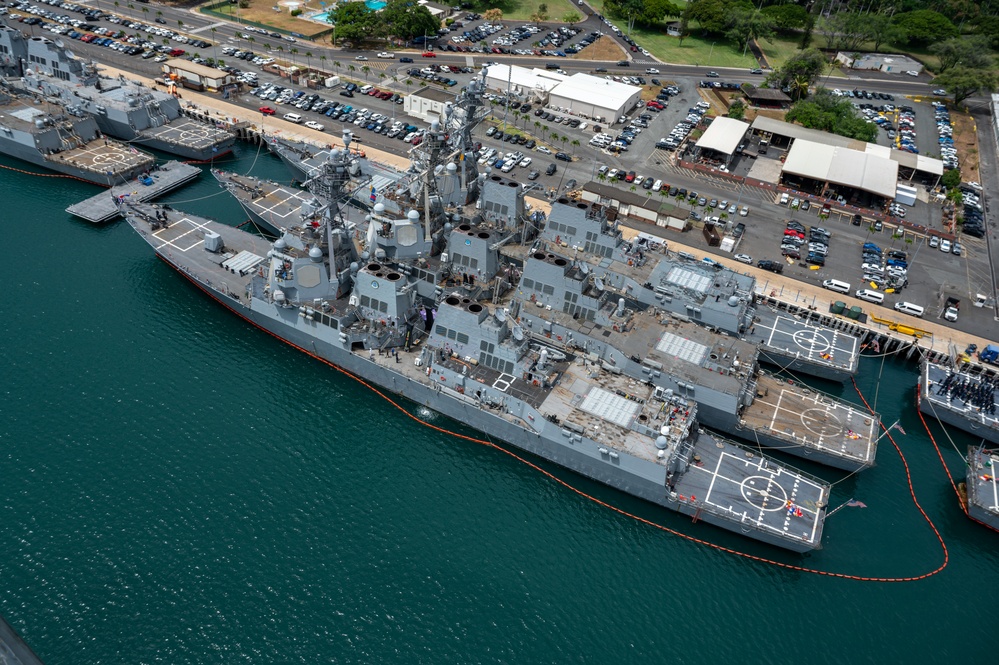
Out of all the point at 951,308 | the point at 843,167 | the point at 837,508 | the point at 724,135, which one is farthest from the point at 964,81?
the point at 837,508

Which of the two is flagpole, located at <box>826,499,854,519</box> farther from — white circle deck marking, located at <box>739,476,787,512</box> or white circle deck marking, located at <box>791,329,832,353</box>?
white circle deck marking, located at <box>791,329,832,353</box>

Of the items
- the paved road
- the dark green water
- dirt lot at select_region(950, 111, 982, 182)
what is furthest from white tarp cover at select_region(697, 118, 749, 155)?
the dark green water

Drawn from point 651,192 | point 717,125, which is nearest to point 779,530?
point 651,192

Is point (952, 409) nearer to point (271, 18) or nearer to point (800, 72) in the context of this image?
point (800, 72)

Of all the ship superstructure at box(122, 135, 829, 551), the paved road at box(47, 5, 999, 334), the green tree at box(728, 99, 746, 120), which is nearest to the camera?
the ship superstructure at box(122, 135, 829, 551)

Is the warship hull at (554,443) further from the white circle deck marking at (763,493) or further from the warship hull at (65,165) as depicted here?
the warship hull at (65,165)

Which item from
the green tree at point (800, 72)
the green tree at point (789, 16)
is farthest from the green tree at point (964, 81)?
the green tree at point (789, 16)

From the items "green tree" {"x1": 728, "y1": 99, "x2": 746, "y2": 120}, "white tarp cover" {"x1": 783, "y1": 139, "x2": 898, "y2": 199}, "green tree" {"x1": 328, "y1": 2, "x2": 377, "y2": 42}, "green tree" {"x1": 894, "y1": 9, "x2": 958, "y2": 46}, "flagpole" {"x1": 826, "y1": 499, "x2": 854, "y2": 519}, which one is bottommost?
"flagpole" {"x1": 826, "y1": 499, "x2": 854, "y2": 519}
